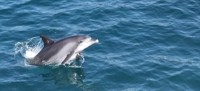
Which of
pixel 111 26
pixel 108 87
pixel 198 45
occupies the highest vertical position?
pixel 111 26

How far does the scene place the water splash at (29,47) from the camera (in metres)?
27.6

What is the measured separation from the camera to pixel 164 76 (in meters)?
24.8

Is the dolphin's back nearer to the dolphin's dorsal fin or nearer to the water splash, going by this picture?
the dolphin's dorsal fin

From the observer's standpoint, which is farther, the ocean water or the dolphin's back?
the dolphin's back

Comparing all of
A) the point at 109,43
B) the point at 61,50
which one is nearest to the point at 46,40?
the point at 61,50

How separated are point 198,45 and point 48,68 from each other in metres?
11.7

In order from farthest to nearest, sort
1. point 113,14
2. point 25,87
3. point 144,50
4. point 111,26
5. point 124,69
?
point 113,14 < point 111,26 < point 144,50 < point 124,69 < point 25,87

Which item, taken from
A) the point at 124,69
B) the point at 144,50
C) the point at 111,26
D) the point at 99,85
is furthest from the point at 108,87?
the point at 111,26

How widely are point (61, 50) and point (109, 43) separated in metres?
4.79

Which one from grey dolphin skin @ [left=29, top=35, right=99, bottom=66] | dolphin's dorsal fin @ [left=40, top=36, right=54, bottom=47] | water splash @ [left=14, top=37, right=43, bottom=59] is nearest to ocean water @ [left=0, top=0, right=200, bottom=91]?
water splash @ [left=14, top=37, right=43, bottom=59]

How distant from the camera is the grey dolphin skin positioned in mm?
25438

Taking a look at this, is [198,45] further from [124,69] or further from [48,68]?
[48,68]

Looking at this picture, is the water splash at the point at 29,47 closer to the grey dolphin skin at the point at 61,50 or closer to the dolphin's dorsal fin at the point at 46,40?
the grey dolphin skin at the point at 61,50

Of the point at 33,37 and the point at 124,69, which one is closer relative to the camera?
the point at 124,69
